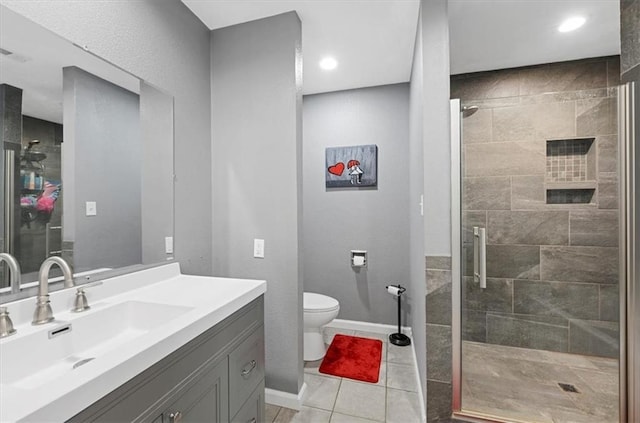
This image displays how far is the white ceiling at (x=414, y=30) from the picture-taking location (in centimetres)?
180

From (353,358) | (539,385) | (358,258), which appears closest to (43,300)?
(353,358)

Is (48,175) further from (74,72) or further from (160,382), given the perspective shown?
(160,382)

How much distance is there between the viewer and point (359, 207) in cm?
298

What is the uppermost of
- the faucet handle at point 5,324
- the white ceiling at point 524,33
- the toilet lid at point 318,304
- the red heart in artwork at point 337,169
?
the white ceiling at point 524,33

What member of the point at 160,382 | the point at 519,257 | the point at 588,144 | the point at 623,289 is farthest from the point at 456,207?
the point at 160,382

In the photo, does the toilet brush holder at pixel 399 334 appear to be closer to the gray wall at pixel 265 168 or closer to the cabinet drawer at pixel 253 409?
the gray wall at pixel 265 168

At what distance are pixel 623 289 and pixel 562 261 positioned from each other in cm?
103

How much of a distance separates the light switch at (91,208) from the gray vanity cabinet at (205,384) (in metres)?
0.78

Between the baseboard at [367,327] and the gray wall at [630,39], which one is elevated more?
the gray wall at [630,39]

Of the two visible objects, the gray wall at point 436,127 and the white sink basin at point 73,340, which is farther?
the gray wall at point 436,127

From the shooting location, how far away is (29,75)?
1.06 metres

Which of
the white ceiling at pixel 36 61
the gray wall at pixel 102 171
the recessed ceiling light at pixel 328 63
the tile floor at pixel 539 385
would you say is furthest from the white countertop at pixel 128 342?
the recessed ceiling light at pixel 328 63

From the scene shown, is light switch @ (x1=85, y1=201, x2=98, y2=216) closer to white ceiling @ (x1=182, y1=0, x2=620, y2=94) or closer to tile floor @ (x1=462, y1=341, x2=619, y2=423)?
white ceiling @ (x1=182, y1=0, x2=620, y2=94)

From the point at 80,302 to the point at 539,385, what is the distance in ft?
8.90
